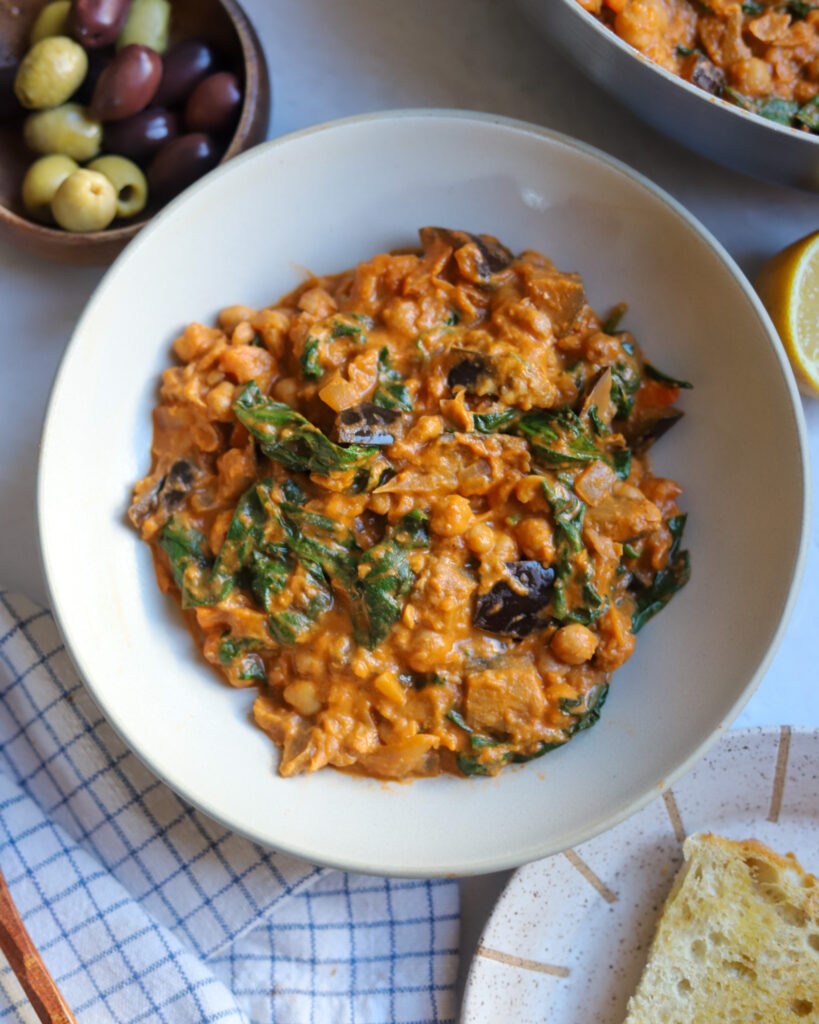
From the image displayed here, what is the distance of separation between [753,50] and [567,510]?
1.71m

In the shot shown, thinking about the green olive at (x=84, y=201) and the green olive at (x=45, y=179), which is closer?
the green olive at (x=84, y=201)

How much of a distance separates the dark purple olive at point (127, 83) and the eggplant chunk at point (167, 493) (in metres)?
1.32

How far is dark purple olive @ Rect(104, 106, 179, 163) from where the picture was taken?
11.1ft

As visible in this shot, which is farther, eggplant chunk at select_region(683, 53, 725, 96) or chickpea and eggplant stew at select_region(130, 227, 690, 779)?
eggplant chunk at select_region(683, 53, 725, 96)

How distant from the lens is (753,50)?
313 cm

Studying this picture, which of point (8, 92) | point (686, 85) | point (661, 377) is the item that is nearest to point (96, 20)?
point (8, 92)

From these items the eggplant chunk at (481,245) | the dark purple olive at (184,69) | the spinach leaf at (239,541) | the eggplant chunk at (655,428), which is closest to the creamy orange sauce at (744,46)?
the eggplant chunk at (481,245)

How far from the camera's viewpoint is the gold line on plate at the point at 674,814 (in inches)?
132

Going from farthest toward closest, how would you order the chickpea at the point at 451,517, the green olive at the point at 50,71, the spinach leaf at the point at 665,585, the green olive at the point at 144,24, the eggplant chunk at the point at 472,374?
the green olive at the point at 144,24
the green olive at the point at 50,71
the spinach leaf at the point at 665,585
the eggplant chunk at the point at 472,374
the chickpea at the point at 451,517

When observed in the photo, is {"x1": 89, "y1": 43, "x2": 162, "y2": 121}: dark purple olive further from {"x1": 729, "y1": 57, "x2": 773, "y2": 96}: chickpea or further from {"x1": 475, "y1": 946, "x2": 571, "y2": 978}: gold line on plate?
{"x1": 475, "y1": 946, "x2": 571, "y2": 978}: gold line on plate

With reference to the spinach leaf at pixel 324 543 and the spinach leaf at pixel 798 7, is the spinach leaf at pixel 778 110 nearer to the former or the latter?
the spinach leaf at pixel 798 7

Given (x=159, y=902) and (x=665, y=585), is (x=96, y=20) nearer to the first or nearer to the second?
(x=665, y=585)

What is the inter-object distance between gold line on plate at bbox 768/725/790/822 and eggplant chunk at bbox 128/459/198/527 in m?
2.19

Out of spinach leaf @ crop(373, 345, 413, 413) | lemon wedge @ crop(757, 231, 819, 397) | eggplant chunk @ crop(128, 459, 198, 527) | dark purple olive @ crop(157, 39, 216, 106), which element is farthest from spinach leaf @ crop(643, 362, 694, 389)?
dark purple olive @ crop(157, 39, 216, 106)
